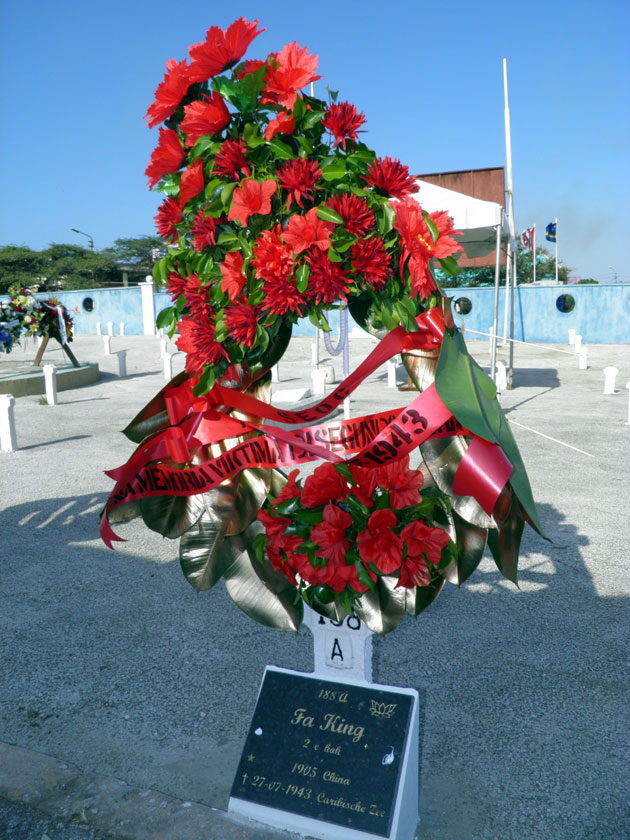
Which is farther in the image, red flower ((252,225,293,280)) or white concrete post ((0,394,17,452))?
white concrete post ((0,394,17,452))

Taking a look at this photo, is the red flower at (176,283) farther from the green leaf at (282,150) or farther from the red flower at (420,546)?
the red flower at (420,546)

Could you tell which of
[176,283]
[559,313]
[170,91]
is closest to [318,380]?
[176,283]

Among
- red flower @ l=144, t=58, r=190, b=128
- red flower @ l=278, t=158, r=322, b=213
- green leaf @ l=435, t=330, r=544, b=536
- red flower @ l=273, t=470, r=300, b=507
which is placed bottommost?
red flower @ l=273, t=470, r=300, b=507

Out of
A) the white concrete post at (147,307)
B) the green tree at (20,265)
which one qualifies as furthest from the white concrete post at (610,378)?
the green tree at (20,265)

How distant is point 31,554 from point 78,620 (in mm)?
1395

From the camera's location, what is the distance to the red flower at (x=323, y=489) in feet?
7.06

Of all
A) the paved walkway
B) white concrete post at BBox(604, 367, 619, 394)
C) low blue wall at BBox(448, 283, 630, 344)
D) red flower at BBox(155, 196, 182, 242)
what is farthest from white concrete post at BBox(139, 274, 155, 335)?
red flower at BBox(155, 196, 182, 242)

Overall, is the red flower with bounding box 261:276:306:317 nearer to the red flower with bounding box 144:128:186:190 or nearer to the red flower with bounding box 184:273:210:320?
the red flower with bounding box 184:273:210:320

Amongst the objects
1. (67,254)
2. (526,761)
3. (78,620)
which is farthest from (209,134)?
(67,254)

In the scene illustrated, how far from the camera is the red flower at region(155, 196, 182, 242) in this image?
2.38 meters

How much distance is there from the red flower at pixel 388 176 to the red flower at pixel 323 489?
3.19 ft

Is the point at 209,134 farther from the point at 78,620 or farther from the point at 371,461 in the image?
the point at 78,620

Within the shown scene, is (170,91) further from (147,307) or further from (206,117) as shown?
(147,307)

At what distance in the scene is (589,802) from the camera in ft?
8.04
